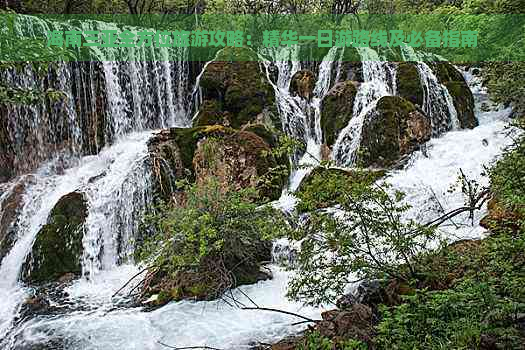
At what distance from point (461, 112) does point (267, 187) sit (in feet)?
23.4

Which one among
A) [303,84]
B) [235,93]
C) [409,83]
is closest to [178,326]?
[235,93]

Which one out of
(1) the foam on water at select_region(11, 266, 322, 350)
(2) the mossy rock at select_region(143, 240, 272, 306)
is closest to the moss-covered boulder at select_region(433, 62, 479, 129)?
(2) the mossy rock at select_region(143, 240, 272, 306)

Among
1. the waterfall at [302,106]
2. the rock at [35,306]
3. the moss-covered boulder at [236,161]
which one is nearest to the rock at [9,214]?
the rock at [35,306]

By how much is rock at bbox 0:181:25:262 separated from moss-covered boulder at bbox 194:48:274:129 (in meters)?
5.03

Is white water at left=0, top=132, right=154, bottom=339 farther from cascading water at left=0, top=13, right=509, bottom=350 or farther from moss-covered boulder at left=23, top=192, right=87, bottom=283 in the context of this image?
moss-covered boulder at left=23, top=192, right=87, bottom=283

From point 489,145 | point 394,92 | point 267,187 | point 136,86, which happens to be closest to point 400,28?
point 394,92

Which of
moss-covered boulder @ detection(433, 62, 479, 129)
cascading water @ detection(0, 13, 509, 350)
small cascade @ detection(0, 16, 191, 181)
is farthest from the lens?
moss-covered boulder @ detection(433, 62, 479, 129)

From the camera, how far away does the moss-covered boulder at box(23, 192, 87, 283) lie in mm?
8203

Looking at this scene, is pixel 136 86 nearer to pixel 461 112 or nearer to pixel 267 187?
pixel 267 187

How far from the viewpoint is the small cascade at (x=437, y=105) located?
13438 mm

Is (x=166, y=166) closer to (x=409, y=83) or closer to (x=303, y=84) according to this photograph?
(x=303, y=84)

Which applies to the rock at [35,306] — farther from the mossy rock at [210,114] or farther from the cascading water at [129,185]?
the mossy rock at [210,114]

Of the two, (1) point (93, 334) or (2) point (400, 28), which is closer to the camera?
(1) point (93, 334)

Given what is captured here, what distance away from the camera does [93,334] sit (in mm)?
6152
